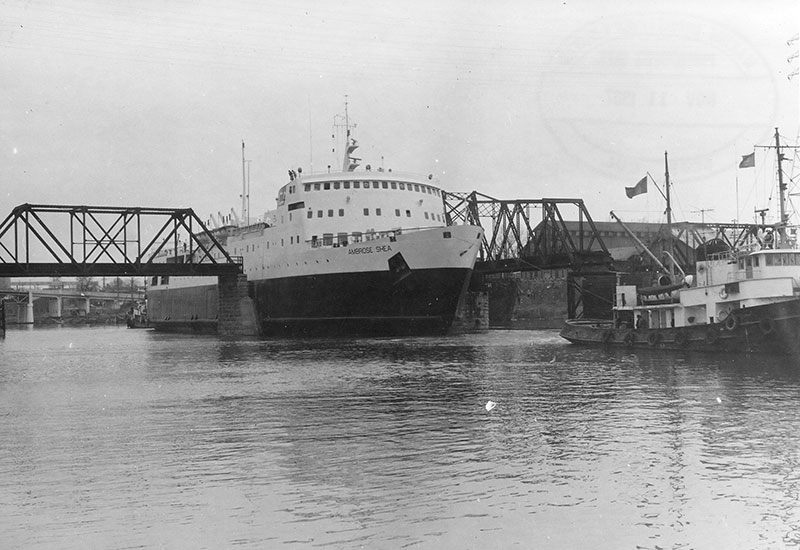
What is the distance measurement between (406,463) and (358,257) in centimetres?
3680

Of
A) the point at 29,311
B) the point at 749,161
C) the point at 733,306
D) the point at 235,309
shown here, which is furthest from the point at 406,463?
the point at 29,311

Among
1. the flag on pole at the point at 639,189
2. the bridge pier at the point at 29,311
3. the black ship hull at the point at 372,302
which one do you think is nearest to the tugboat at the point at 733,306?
the flag on pole at the point at 639,189

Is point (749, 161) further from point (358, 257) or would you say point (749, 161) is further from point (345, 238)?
point (345, 238)

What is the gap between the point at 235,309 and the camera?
2405 inches

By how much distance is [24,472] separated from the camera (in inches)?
483

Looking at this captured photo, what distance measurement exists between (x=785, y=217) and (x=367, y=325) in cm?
2493

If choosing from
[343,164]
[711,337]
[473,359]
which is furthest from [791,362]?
[343,164]

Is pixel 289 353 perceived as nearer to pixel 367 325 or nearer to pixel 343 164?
pixel 367 325

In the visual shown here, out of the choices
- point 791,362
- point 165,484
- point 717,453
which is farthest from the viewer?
point 791,362

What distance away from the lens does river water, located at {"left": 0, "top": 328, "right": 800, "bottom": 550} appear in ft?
30.0

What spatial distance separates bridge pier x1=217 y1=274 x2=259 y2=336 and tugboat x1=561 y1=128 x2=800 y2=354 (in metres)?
29.8

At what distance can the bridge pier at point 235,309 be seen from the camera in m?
60.8

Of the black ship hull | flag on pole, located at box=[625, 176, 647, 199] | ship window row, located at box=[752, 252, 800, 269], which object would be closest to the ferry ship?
the black ship hull

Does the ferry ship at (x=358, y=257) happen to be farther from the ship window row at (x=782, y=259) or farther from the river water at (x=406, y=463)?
the river water at (x=406, y=463)
